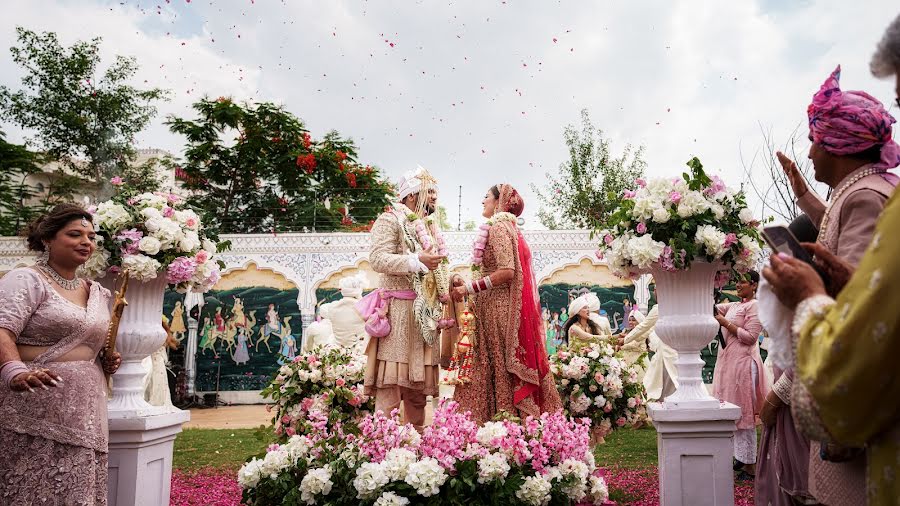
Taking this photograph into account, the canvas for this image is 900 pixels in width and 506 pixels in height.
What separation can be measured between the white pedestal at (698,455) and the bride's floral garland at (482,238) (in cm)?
157

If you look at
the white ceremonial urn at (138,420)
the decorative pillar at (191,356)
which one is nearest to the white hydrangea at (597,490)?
the white ceremonial urn at (138,420)

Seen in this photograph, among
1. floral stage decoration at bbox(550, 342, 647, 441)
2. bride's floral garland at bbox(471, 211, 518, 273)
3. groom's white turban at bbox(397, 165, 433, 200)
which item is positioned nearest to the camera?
bride's floral garland at bbox(471, 211, 518, 273)

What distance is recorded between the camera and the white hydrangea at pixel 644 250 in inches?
143

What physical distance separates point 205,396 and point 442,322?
1141 centimetres

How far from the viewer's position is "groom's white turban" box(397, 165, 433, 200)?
4621 mm

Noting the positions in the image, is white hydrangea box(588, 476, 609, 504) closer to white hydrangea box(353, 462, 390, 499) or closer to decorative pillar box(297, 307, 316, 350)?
white hydrangea box(353, 462, 390, 499)

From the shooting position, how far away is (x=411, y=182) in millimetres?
4641

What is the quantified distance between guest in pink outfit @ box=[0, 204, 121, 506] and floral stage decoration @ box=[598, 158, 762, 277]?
9.46 feet

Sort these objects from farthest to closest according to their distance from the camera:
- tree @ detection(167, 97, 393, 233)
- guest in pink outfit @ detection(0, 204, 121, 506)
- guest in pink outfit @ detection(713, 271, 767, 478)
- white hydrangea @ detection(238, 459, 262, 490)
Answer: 1. tree @ detection(167, 97, 393, 233)
2. guest in pink outfit @ detection(713, 271, 767, 478)
3. white hydrangea @ detection(238, 459, 262, 490)
4. guest in pink outfit @ detection(0, 204, 121, 506)

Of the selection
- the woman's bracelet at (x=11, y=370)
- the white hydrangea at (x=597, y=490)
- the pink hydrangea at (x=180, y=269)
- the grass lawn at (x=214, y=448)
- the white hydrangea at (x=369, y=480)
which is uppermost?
the pink hydrangea at (x=180, y=269)

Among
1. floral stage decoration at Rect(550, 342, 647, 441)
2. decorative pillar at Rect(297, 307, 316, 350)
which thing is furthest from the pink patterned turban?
decorative pillar at Rect(297, 307, 316, 350)

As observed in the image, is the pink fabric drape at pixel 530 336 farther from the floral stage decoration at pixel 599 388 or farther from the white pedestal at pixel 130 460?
the white pedestal at pixel 130 460

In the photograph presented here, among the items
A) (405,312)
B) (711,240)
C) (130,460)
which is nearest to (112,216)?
(130,460)

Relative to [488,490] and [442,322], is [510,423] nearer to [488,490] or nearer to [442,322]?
[488,490]
